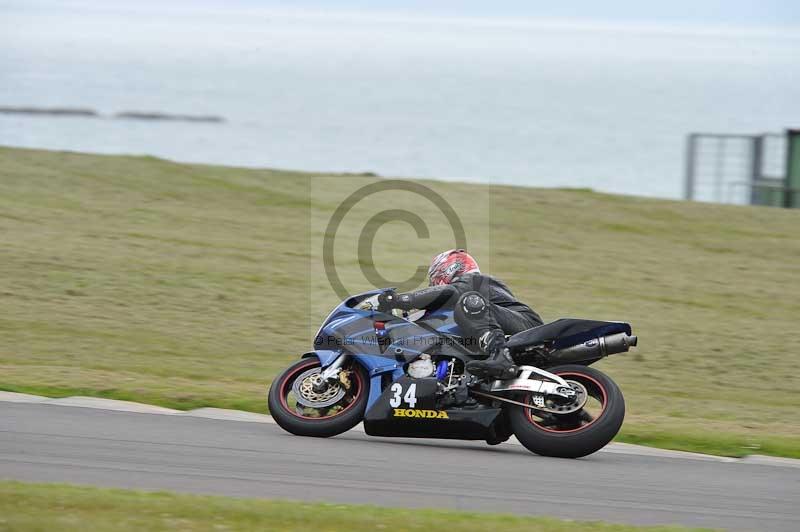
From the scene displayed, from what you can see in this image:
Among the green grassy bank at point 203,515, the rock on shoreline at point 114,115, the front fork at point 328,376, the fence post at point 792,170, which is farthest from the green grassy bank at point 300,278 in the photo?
the rock on shoreline at point 114,115

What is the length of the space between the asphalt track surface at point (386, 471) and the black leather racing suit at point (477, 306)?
96 centimetres

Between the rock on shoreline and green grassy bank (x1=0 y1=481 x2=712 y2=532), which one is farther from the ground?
the rock on shoreline

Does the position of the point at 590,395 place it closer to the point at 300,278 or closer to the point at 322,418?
the point at 322,418

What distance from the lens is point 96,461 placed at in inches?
316

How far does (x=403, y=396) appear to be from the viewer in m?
9.10

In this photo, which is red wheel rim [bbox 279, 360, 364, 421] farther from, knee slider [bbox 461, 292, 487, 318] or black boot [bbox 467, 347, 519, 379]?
knee slider [bbox 461, 292, 487, 318]

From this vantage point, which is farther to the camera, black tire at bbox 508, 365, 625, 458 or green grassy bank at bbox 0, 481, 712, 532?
black tire at bbox 508, 365, 625, 458

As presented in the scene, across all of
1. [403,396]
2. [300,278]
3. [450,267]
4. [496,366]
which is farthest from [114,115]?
[496,366]

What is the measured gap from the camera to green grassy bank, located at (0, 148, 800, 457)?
42.0ft

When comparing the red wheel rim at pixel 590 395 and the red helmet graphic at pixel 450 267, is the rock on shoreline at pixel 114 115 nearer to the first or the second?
the red helmet graphic at pixel 450 267

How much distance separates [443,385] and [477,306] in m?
0.68

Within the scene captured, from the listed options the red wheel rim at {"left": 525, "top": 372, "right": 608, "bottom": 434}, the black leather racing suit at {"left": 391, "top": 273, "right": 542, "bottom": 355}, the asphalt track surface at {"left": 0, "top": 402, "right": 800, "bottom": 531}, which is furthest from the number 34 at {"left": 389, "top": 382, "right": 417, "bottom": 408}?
the red wheel rim at {"left": 525, "top": 372, "right": 608, "bottom": 434}

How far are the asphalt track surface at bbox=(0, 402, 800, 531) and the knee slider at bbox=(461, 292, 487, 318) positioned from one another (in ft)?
3.64

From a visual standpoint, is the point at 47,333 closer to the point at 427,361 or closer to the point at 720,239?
the point at 427,361
